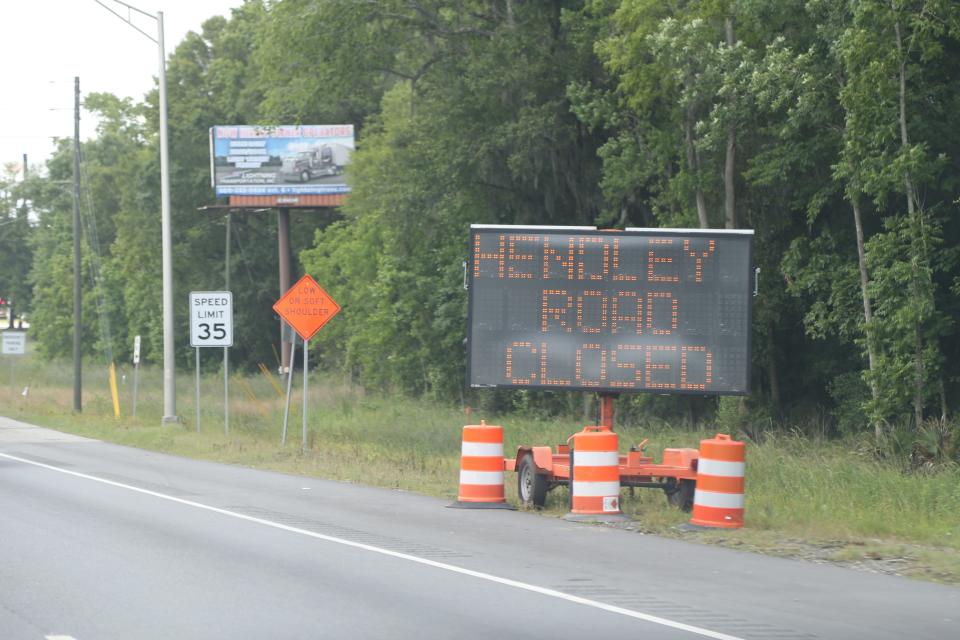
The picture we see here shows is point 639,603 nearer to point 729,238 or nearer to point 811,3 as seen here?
point 729,238

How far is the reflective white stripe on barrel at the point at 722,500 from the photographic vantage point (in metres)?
14.7

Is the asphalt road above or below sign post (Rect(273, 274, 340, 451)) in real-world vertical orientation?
below

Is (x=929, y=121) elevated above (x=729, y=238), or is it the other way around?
(x=929, y=121)

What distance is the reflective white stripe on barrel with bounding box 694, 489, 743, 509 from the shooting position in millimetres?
14703

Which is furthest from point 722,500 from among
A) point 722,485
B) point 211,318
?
point 211,318

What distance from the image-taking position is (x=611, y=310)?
17.3 m

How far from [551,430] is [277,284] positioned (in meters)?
46.4

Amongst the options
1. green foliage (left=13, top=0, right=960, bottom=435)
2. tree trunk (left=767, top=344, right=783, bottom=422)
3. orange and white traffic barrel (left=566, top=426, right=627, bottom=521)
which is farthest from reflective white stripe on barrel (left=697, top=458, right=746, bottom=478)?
tree trunk (left=767, top=344, right=783, bottom=422)

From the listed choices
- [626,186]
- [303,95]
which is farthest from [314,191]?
[626,186]

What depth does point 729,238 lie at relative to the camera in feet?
56.6

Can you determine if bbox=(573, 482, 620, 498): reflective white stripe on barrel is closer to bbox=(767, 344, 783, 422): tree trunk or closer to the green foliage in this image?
the green foliage

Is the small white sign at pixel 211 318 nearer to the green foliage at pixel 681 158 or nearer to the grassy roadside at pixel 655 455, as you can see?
the grassy roadside at pixel 655 455

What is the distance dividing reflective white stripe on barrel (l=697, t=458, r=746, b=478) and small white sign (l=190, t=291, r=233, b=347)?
58.6ft

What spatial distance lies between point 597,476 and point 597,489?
0.15 m
